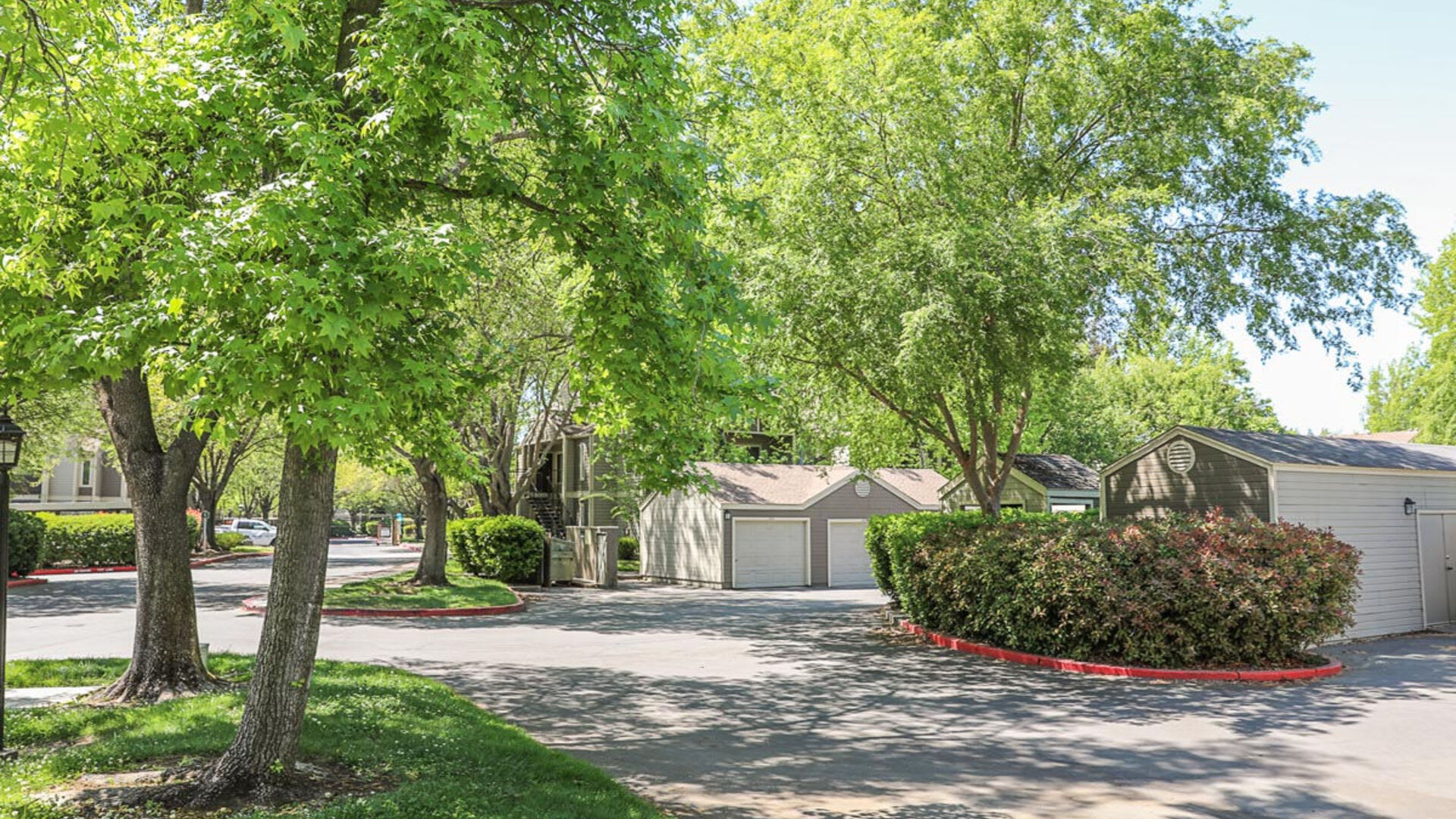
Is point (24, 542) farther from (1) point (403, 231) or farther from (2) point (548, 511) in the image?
(1) point (403, 231)

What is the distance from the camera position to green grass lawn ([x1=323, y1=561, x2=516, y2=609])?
20.9m

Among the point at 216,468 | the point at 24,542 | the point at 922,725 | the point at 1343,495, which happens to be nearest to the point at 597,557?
the point at 24,542

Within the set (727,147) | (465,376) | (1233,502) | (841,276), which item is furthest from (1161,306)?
(465,376)

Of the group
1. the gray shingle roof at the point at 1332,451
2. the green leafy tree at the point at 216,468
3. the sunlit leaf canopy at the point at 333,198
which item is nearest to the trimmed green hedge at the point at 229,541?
the green leafy tree at the point at 216,468

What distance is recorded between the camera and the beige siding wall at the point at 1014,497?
2916 centimetres

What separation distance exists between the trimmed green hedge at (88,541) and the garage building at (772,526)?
692 inches

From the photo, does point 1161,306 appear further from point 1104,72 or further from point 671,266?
point 671,266

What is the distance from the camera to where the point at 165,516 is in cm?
1004

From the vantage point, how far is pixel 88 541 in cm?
3259

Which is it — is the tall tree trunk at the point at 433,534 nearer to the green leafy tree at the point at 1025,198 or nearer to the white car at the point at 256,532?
the green leafy tree at the point at 1025,198

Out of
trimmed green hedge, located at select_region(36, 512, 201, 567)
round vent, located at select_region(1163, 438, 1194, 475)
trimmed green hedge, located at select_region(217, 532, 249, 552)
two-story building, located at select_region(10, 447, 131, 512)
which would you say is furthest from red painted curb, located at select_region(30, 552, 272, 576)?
round vent, located at select_region(1163, 438, 1194, 475)

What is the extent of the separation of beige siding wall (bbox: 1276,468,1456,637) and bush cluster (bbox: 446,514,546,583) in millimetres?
20582

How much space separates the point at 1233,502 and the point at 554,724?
38.0ft

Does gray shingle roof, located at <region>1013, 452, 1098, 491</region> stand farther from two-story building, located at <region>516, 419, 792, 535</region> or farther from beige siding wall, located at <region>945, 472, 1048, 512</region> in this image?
two-story building, located at <region>516, 419, 792, 535</region>
